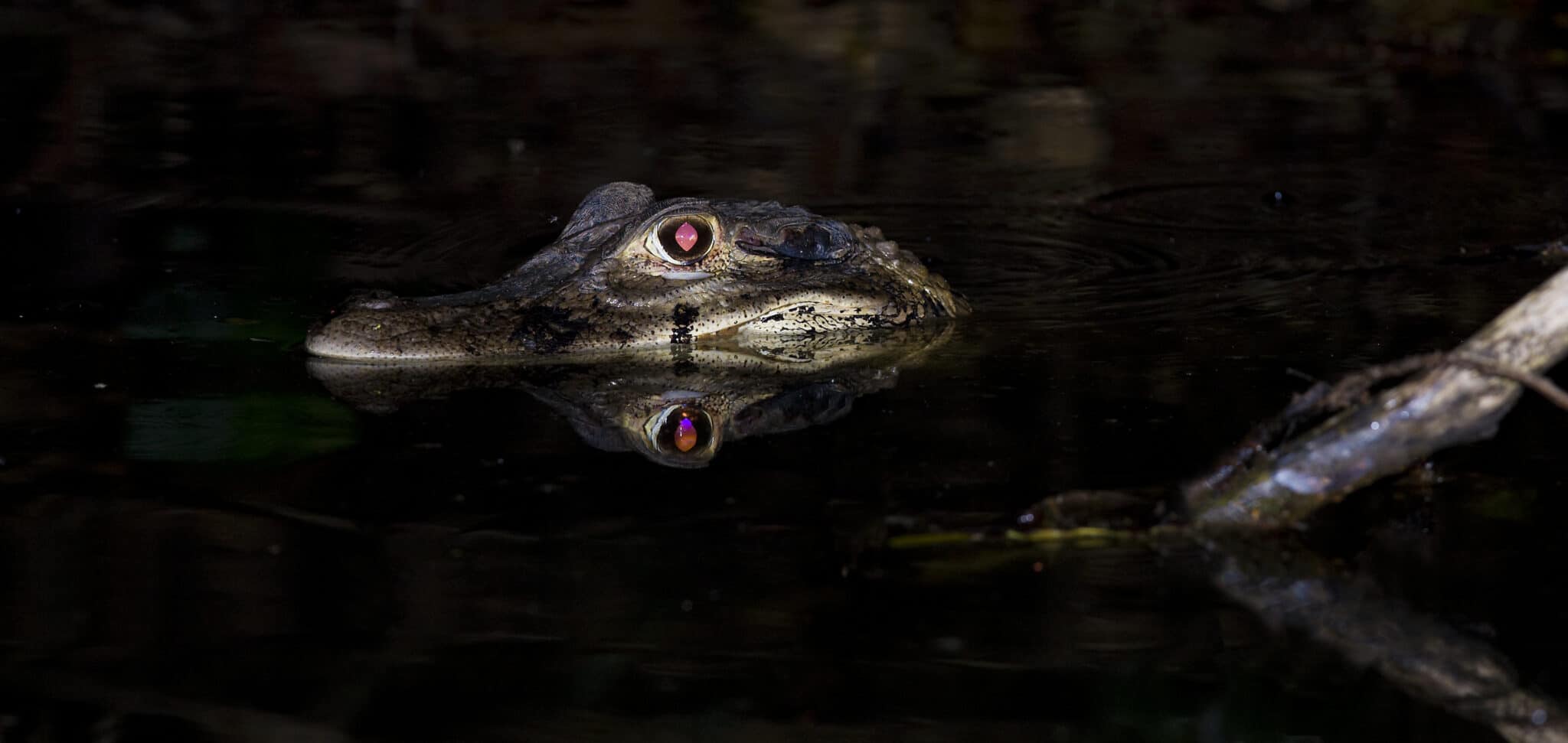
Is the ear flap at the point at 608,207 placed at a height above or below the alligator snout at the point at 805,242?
above

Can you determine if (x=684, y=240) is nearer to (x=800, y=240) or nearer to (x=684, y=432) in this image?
(x=800, y=240)

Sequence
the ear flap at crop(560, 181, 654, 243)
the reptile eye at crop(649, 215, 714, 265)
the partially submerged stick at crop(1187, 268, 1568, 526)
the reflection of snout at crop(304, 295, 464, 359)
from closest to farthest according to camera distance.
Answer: the partially submerged stick at crop(1187, 268, 1568, 526)
the reflection of snout at crop(304, 295, 464, 359)
the reptile eye at crop(649, 215, 714, 265)
the ear flap at crop(560, 181, 654, 243)

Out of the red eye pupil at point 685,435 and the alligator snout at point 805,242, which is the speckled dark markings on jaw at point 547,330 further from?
the red eye pupil at point 685,435


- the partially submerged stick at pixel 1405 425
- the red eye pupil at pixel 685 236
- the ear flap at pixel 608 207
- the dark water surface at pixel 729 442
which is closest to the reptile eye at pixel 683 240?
the red eye pupil at pixel 685 236

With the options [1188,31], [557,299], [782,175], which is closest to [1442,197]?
[782,175]

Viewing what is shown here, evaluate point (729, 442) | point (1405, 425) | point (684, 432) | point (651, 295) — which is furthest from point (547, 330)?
point (1405, 425)

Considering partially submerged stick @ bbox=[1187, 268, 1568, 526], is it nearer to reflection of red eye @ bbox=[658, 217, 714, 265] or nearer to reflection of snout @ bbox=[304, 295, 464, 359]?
reflection of red eye @ bbox=[658, 217, 714, 265]

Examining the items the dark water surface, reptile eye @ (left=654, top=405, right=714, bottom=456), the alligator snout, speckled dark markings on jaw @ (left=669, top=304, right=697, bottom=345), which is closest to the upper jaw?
the alligator snout
